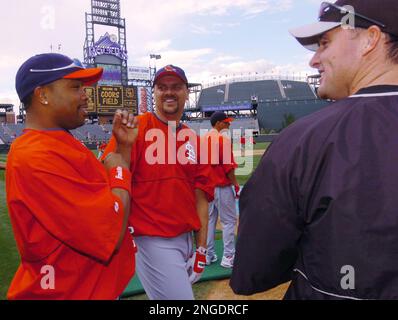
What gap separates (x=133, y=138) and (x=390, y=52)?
4.39 ft

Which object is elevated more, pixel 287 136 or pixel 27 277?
pixel 287 136

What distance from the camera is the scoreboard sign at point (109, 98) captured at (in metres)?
46.0

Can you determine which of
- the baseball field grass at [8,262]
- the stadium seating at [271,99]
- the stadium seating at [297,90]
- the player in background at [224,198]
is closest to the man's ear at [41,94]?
the baseball field grass at [8,262]

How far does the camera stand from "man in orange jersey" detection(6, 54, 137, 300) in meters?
1.50

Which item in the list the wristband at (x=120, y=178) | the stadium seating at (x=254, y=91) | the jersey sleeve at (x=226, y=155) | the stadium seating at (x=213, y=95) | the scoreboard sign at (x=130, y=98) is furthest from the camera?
the stadium seating at (x=213, y=95)

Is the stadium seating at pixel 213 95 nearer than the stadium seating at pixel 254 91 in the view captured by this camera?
No

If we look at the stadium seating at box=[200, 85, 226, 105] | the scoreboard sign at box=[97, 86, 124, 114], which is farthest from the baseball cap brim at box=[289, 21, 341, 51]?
the stadium seating at box=[200, 85, 226, 105]

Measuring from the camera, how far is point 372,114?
1.05 meters

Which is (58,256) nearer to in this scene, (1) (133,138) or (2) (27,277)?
(2) (27,277)

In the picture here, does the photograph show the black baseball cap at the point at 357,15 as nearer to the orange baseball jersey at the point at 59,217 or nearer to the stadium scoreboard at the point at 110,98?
the orange baseball jersey at the point at 59,217

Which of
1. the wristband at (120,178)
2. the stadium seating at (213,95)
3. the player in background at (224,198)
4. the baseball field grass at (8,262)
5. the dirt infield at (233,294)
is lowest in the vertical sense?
the baseball field grass at (8,262)

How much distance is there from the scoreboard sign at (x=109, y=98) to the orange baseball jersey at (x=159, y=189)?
147 feet
